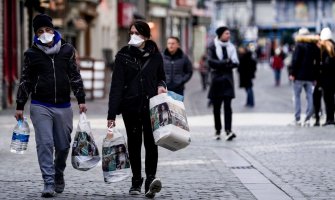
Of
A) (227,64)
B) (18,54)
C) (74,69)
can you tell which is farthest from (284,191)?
(18,54)

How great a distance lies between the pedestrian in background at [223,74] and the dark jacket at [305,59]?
3.78 meters

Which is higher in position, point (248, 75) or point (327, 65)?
point (327, 65)

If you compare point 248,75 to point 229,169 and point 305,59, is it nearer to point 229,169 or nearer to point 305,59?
point 305,59

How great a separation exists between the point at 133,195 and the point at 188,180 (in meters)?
1.55

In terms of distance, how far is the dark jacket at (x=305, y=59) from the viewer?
854 inches

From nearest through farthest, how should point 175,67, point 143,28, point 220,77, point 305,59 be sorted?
point 143,28, point 175,67, point 220,77, point 305,59

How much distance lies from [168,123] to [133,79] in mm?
663

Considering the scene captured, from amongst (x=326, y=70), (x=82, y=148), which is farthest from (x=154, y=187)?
(x=326, y=70)

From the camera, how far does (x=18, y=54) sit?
3175 centimetres

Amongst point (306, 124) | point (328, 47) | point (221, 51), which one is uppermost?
point (221, 51)

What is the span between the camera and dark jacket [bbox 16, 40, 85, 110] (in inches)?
422

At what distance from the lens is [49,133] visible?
1073 centimetres

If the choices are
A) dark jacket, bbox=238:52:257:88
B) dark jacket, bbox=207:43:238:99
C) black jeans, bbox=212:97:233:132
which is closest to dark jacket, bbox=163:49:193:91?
dark jacket, bbox=207:43:238:99

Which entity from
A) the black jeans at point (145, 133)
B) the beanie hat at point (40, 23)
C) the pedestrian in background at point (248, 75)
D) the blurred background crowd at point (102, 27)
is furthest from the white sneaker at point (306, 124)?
the beanie hat at point (40, 23)
